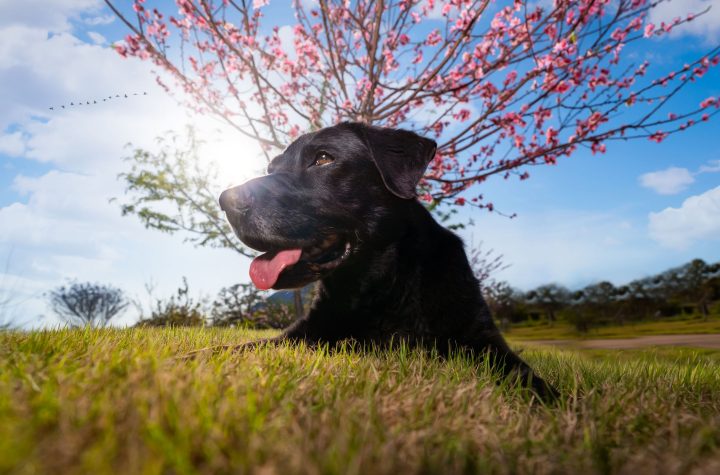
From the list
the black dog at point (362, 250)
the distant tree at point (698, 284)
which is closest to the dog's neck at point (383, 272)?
the black dog at point (362, 250)

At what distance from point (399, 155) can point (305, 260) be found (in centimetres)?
111

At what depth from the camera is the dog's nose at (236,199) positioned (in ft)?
9.64

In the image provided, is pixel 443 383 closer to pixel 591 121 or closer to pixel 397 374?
pixel 397 374

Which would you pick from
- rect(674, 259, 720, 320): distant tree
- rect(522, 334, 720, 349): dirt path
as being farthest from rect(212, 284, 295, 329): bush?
rect(674, 259, 720, 320): distant tree

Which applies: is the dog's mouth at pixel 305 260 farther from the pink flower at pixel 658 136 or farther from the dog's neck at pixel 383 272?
the pink flower at pixel 658 136

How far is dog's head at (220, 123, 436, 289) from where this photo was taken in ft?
9.62

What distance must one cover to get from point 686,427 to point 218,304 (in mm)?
10854

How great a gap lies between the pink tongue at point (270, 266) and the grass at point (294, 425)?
1071 mm

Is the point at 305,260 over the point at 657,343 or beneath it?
over

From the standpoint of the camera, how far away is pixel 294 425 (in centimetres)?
109

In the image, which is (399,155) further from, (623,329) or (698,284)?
(698,284)

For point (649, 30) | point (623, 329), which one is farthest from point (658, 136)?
point (623, 329)

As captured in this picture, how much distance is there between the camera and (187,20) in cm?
809

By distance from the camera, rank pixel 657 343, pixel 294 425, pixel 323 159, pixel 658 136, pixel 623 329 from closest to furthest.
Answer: pixel 294 425 → pixel 323 159 → pixel 658 136 → pixel 657 343 → pixel 623 329
